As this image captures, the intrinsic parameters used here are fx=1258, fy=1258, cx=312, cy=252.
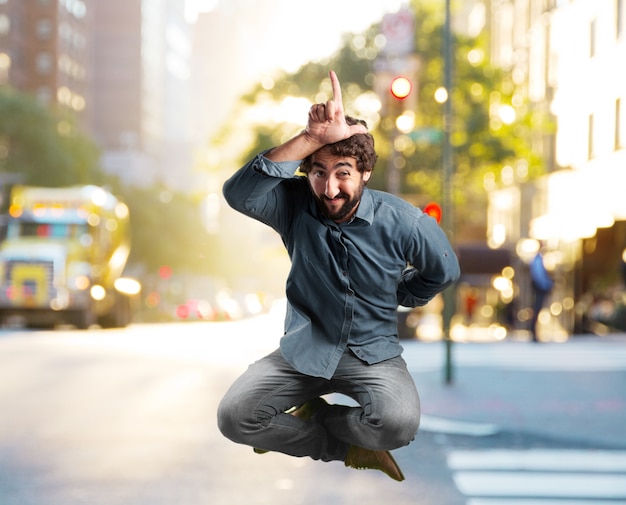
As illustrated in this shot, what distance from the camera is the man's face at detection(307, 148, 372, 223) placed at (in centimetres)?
394

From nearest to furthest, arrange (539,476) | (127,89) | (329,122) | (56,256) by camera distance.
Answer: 1. (329,122)
2. (539,476)
3. (56,256)
4. (127,89)

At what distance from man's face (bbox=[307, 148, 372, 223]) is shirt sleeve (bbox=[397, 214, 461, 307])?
0.27m

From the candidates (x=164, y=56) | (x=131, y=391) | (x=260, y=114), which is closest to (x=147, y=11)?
(x=164, y=56)

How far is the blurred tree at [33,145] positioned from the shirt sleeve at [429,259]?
58863 millimetres

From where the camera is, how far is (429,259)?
418cm

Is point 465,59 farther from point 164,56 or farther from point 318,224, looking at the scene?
point 164,56

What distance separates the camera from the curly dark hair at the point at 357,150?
394 centimetres

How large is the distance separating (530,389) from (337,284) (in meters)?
11.6

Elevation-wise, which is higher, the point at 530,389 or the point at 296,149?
the point at 296,149

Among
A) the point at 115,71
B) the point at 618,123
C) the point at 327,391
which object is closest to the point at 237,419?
the point at 327,391

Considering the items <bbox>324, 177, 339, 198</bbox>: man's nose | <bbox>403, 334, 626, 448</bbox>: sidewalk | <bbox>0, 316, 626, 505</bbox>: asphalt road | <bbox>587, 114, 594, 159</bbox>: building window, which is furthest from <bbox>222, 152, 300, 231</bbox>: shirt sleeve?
<bbox>587, 114, 594, 159</bbox>: building window

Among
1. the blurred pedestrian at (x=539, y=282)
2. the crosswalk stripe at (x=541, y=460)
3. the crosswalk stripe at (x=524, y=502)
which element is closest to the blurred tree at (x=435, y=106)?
the blurred pedestrian at (x=539, y=282)

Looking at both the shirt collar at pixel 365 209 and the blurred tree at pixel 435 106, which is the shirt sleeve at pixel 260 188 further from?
the blurred tree at pixel 435 106

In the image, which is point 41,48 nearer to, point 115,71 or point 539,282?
point 115,71
